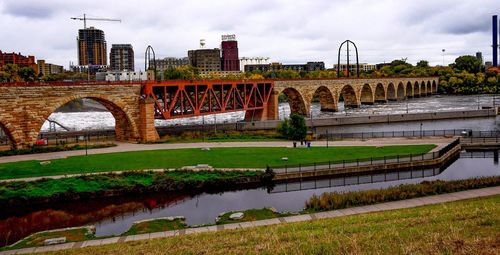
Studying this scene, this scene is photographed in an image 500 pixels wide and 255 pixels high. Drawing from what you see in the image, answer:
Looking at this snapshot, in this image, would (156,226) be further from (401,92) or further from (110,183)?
(401,92)

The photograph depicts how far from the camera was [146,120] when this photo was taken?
59.5 m

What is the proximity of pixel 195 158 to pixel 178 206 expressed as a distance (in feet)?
38.7

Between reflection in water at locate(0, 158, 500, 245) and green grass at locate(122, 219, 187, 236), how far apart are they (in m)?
1.43

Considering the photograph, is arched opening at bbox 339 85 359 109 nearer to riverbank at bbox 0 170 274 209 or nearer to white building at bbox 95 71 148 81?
white building at bbox 95 71 148 81

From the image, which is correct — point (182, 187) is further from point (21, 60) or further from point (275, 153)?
point (21, 60)

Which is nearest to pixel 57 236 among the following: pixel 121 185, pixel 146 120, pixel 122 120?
pixel 121 185

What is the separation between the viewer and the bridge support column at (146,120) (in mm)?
59688

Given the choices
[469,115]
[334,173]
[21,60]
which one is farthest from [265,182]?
[21,60]

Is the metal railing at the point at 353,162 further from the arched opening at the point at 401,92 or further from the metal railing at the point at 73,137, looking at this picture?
the arched opening at the point at 401,92

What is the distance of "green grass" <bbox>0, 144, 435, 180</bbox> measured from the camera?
4091cm

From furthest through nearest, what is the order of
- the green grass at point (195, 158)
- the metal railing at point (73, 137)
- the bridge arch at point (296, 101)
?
the bridge arch at point (296, 101), the metal railing at point (73, 137), the green grass at point (195, 158)

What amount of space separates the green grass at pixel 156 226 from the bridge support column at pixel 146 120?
33129 millimetres

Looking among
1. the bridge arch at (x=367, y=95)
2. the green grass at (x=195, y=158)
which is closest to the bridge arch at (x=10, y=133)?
the green grass at (x=195, y=158)

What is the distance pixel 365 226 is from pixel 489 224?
4879mm
